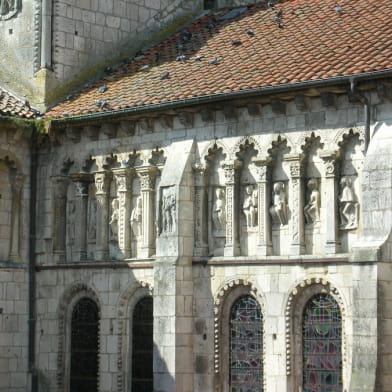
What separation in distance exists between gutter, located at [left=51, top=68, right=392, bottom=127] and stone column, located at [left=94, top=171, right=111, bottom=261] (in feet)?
4.40

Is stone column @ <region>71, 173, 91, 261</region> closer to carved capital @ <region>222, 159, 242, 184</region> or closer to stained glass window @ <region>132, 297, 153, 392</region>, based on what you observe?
stained glass window @ <region>132, 297, 153, 392</region>

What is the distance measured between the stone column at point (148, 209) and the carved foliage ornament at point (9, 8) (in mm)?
5893

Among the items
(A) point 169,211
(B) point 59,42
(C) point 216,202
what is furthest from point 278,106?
(B) point 59,42

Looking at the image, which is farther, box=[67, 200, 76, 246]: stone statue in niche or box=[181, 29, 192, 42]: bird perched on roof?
box=[181, 29, 192, 42]: bird perched on roof

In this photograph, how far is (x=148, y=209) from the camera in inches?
1053

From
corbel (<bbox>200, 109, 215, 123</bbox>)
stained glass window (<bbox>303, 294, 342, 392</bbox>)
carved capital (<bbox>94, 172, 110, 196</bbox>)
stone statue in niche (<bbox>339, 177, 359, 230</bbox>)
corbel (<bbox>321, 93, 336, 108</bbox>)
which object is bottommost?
stained glass window (<bbox>303, 294, 342, 392</bbox>)

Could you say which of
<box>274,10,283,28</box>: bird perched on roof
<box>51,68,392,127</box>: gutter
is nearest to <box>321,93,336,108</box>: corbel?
<box>51,68,392,127</box>: gutter

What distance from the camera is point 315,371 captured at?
2398 centimetres

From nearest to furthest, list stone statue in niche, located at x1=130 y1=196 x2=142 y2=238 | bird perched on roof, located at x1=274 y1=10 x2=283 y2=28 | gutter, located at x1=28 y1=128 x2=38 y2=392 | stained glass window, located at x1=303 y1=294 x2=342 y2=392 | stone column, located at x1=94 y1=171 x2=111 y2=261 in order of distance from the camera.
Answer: stained glass window, located at x1=303 y1=294 x2=342 y2=392, stone statue in niche, located at x1=130 y1=196 x2=142 y2=238, stone column, located at x1=94 y1=171 x2=111 y2=261, gutter, located at x1=28 y1=128 x2=38 y2=392, bird perched on roof, located at x1=274 y1=10 x2=283 y2=28

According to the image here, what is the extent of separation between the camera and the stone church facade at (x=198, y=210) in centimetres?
2361

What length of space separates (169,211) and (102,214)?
240 centimetres

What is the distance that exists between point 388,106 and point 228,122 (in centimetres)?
370

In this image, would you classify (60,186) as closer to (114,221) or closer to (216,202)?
(114,221)

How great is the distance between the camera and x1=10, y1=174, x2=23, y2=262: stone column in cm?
2827
